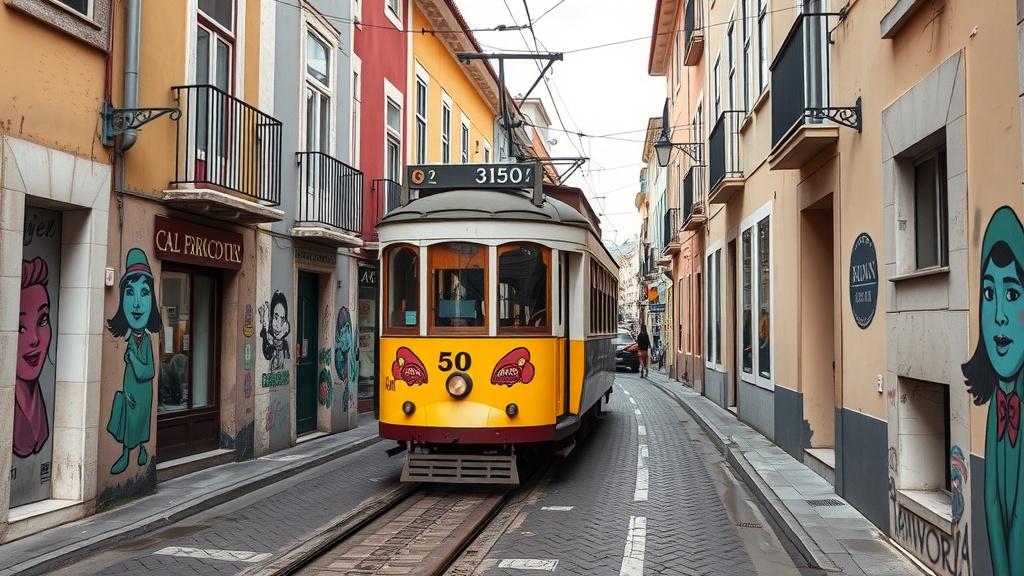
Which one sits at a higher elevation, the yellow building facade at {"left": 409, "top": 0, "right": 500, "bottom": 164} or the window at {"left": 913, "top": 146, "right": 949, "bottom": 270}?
the yellow building facade at {"left": 409, "top": 0, "right": 500, "bottom": 164}

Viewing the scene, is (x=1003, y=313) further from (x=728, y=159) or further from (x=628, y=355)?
(x=628, y=355)

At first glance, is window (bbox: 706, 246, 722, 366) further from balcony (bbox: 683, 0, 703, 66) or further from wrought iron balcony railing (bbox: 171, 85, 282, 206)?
wrought iron balcony railing (bbox: 171, 85, 282, 206)

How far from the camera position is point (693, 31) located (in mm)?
22625

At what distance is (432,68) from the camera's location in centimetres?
2228

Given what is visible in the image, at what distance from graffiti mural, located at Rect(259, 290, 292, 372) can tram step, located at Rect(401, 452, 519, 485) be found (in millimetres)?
3969

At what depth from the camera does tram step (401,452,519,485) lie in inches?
364

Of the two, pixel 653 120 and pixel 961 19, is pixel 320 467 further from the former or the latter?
pixel 653 120

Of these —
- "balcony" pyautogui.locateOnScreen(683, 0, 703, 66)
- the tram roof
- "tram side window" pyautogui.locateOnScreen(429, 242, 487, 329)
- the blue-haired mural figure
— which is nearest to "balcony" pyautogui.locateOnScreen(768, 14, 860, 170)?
the tram roof

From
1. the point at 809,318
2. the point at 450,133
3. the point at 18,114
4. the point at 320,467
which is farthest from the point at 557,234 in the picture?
the point at 450,133

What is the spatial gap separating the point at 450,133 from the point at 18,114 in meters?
17.3

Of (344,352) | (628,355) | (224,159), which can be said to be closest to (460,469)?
(224,159)

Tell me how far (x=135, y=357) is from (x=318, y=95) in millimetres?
6694

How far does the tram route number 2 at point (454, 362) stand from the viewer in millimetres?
9430

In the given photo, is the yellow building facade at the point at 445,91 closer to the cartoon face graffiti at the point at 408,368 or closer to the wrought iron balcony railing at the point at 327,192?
the wrought iron balcony railing at the point at 327,192
